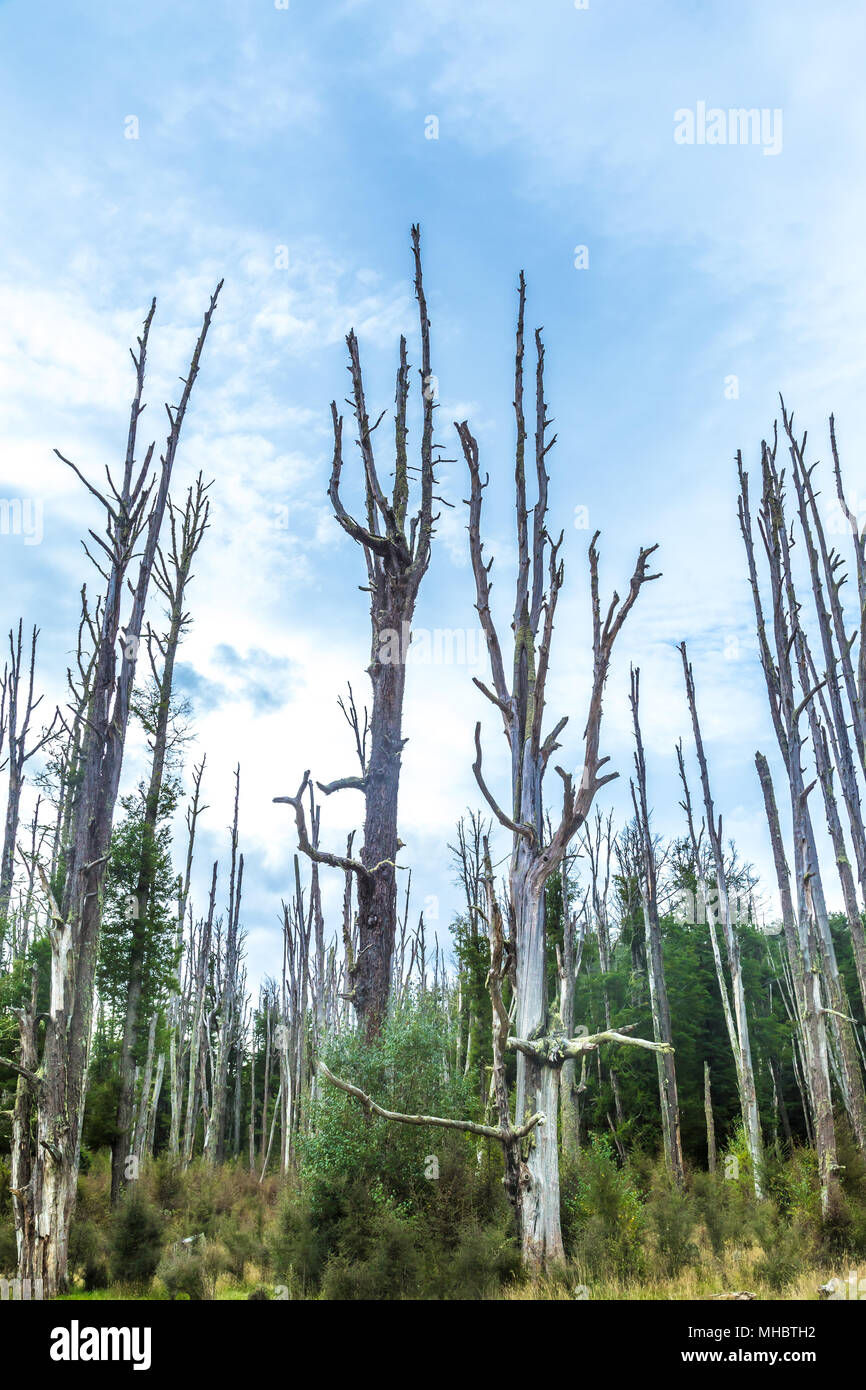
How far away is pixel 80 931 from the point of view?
11211mm

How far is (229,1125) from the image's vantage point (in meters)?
42.7

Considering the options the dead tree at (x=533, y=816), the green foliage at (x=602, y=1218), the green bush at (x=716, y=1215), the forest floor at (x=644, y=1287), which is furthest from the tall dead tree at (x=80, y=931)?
the green bush at (x=716, y=1215)

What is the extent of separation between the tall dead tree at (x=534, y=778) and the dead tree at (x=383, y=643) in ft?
6.87

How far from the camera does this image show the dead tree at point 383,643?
1187cm

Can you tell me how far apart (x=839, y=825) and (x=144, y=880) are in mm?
13565

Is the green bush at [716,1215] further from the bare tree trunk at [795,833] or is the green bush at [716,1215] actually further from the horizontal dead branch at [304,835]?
the horizontal dead branch at [304,835]

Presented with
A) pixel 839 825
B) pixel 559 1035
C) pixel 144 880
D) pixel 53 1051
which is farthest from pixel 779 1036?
pixel 53 1051

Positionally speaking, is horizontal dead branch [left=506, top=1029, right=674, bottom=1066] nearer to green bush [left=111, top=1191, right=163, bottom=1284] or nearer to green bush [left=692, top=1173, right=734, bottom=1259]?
green bush [left=692, top=1173, right=734, bottom=1259]

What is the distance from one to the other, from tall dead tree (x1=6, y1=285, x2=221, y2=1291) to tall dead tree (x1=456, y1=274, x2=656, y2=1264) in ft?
16.3

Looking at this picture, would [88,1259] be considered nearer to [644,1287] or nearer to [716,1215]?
[644,1287]

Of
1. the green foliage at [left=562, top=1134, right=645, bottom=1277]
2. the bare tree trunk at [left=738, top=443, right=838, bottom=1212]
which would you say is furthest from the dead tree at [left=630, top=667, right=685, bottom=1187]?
the green foliage at [left=562, top=1134, right=645, bottom=1277]

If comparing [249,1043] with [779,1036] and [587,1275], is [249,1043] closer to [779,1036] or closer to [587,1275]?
[779,1036]

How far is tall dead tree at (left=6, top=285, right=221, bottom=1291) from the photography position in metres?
10.0
